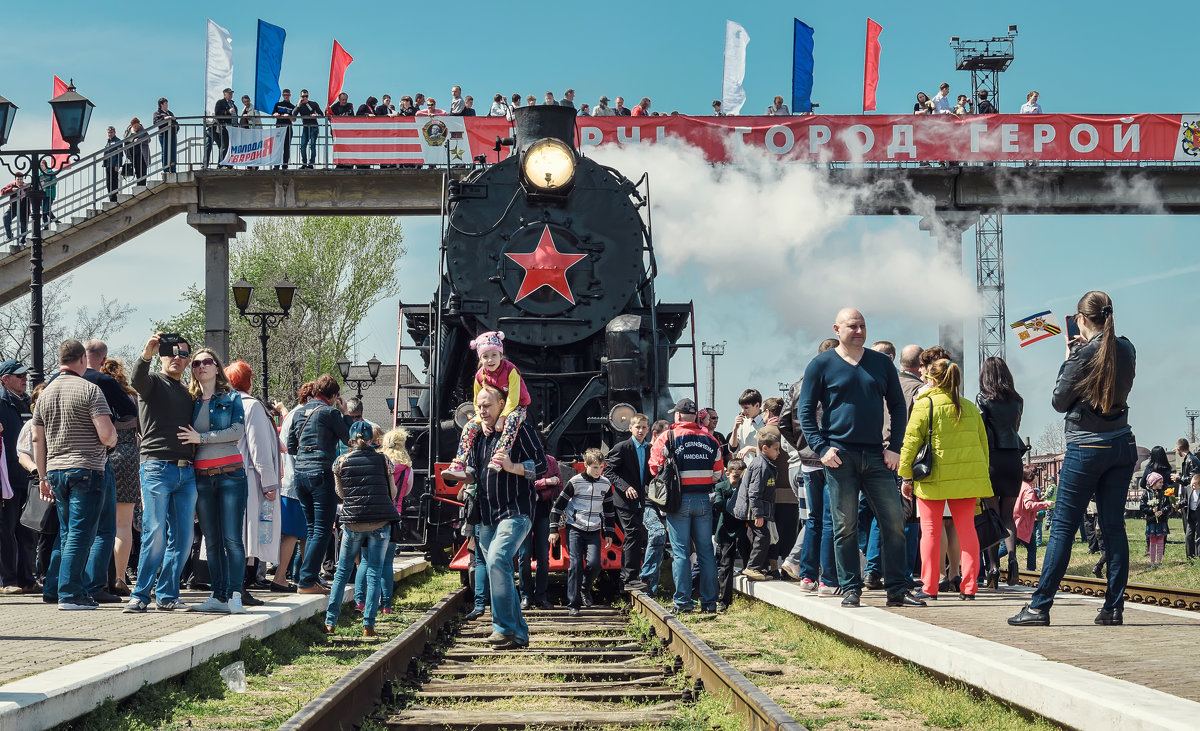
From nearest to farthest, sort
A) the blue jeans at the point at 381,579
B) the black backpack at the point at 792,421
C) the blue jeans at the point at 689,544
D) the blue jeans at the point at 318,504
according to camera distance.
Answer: the blue jeans at the point at 381,579 → the black backpack at the point at 792,421 → the blue jeans at the point at 318,504 → the blue jeans at the point at 689,544

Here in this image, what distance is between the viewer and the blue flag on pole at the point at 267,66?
89.6 ft

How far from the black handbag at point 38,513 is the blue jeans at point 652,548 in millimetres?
4975

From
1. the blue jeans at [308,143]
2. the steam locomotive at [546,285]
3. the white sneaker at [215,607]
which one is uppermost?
the blue jeans at [308,143]

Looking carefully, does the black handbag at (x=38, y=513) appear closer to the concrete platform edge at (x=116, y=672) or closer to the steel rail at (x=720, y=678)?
the concrete platform edge at (x=116, y=672)

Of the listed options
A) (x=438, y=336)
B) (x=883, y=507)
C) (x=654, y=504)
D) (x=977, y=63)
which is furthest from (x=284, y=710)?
(x=977, y=63)

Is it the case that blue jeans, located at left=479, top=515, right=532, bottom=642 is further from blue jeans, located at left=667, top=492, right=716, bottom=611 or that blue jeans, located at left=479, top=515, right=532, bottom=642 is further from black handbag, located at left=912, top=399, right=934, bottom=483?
black handbag, located at left=912, top=399, right=934, bottom=483

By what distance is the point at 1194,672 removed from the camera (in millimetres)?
5496

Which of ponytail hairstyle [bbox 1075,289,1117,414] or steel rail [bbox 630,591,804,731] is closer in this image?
steel rail [bbox 630,591,804,731]

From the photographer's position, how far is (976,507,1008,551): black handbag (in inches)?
383

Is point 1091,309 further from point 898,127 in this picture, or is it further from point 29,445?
point 898,127

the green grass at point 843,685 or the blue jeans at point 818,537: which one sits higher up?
the blue jeans at point 818,537

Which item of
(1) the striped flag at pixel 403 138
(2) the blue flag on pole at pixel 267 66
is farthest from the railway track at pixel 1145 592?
(2) the blue flag on pole at pixel 267 66

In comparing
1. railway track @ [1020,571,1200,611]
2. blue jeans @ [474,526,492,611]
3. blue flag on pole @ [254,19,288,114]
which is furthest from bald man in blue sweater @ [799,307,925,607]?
blue flag on pole @ [254,19,288,114]

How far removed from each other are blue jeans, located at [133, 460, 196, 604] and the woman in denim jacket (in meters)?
0.11
